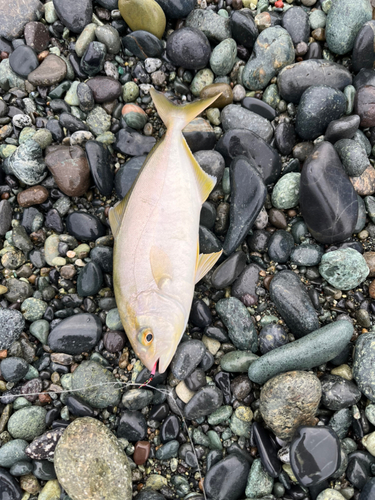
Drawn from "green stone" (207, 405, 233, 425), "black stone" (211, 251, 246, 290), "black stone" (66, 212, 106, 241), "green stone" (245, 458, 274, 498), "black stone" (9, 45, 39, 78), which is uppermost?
"black stone" (9, 45, 39, 78)

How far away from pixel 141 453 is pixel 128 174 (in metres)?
3.05

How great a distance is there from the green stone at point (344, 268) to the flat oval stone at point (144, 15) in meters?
3.48

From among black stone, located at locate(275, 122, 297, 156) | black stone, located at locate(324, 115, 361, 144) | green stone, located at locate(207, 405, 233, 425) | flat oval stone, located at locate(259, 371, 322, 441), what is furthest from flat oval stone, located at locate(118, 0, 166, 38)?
green stone, located at locate(207, 405, 233, 425)

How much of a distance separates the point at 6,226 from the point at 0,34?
262cm

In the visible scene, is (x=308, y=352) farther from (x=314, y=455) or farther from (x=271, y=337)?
(x=314, y=455)

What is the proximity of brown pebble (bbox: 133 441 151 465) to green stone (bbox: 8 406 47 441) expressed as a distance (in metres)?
1.01

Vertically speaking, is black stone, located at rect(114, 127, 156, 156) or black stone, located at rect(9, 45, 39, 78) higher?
black stone, located at rect(9, 45, 39, 78)

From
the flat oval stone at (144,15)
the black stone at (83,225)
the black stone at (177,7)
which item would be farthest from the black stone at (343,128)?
the black stone at (83,225)

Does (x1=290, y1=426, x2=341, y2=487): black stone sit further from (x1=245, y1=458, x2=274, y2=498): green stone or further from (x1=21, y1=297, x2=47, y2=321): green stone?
(x1=21, y1=297, x2=47, y2=321): green stone

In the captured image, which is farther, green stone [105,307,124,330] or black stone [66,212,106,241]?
black stone [66,212,106,241]

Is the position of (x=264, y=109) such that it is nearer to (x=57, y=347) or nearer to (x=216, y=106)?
(x=216, y=106)

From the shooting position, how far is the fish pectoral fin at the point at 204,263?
12.1 ft

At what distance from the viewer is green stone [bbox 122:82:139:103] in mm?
4395

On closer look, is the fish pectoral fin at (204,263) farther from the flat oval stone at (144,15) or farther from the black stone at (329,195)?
the flat oval stone at (144,15)
